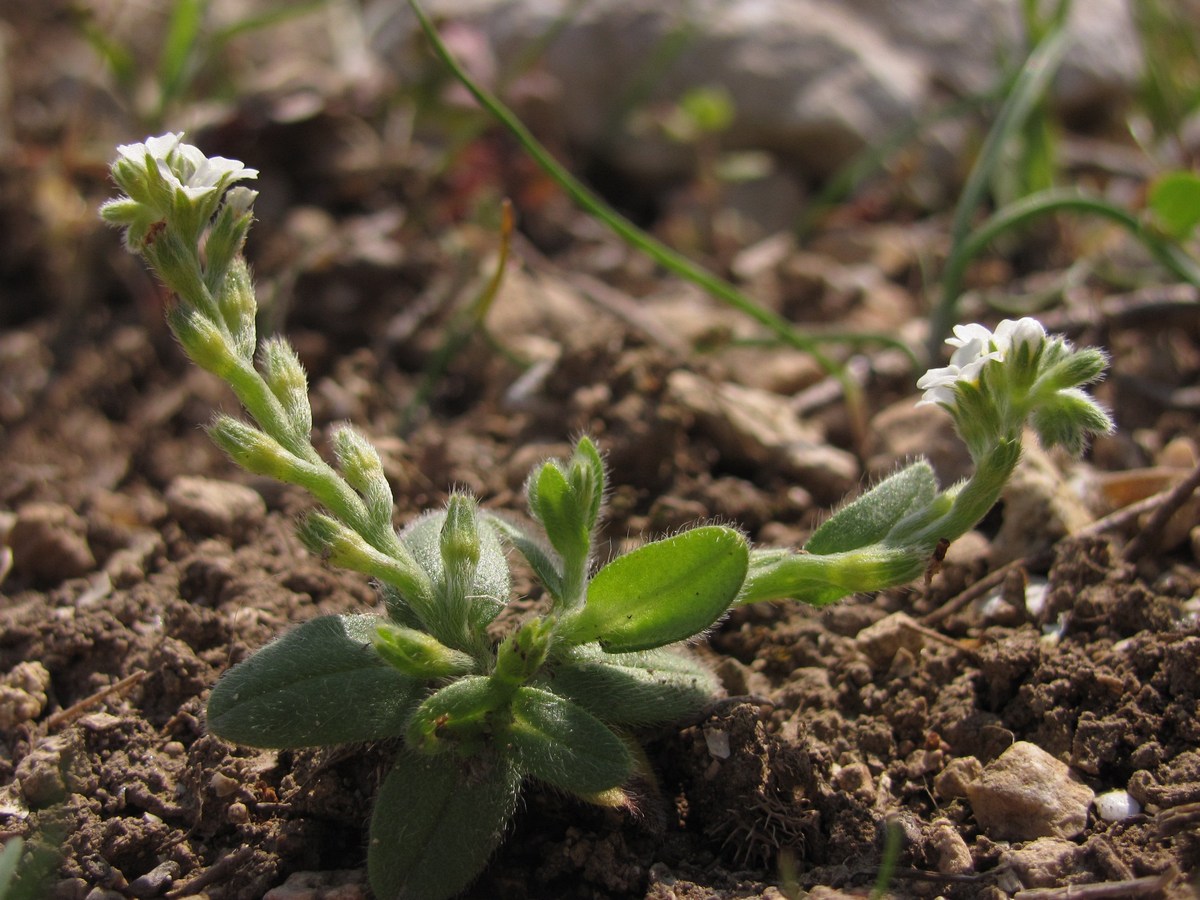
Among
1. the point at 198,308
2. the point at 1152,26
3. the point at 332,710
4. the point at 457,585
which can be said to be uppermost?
the point at 1152,26

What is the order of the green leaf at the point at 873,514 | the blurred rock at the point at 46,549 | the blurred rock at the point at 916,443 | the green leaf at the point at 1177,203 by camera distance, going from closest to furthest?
1. the green leaf at the point at 873,514
2. the blurred rock at the point at 46,549
3. the blurred rock at the point at 916,443
4. the green leaf at the point at 1177,203

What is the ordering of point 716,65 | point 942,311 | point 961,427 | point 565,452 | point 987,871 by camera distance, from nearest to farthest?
point 987,871, point 961,427, point 565,452, point 942,311, point 716,65

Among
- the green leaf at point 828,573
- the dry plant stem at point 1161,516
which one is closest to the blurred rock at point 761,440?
the dry plant stem at point 1161,516

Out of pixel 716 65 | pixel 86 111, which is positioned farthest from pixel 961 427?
pixel 86 111

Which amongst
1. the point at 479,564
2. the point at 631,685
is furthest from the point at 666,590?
the point at 479,564

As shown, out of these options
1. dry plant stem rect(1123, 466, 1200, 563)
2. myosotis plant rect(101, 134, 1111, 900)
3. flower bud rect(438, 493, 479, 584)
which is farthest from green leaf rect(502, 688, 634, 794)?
dry plant stem rect(1123, 466, 1200, 563)

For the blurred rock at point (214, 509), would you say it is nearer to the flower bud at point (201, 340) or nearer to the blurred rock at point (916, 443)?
the flower bud at point (201, 340)

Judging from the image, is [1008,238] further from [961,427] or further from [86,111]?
[86,111]

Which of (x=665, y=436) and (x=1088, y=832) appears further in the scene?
(x=665, y=436)
